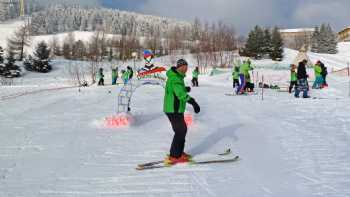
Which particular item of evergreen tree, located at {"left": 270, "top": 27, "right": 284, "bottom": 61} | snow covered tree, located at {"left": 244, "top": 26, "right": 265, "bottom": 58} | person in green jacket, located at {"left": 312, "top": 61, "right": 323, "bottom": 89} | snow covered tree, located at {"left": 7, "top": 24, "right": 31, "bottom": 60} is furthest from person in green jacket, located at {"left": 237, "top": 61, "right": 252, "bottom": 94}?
snow covered tree, located at {"left": 7, "top": 24, "right": 31, "bottom": 60}

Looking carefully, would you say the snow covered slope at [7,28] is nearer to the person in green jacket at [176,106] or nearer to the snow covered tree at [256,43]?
the snow covered tree at [256,43]

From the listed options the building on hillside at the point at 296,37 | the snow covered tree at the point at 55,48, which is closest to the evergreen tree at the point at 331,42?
the building on hillside at the point at 296,37

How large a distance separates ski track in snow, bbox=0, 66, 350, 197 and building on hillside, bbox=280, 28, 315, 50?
9008 cm

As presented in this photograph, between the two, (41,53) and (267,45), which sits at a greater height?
(267,45)

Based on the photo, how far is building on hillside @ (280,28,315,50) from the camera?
105 meters

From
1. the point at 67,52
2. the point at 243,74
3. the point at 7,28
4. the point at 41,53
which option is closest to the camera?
the point at 243,74

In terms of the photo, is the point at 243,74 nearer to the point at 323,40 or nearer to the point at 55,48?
the point at 323,40

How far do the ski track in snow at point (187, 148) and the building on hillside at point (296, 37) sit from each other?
9008 centimetres

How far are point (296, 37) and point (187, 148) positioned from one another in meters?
117

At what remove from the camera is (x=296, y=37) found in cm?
11581

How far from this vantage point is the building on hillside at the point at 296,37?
344 ft

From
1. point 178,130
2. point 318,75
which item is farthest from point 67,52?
point 178,130

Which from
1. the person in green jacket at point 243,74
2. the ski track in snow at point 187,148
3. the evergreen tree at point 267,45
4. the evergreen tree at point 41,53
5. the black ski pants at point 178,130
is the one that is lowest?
the ski track in snow at point 187,148

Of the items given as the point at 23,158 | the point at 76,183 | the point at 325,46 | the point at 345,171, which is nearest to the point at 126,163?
the point at 76,183
